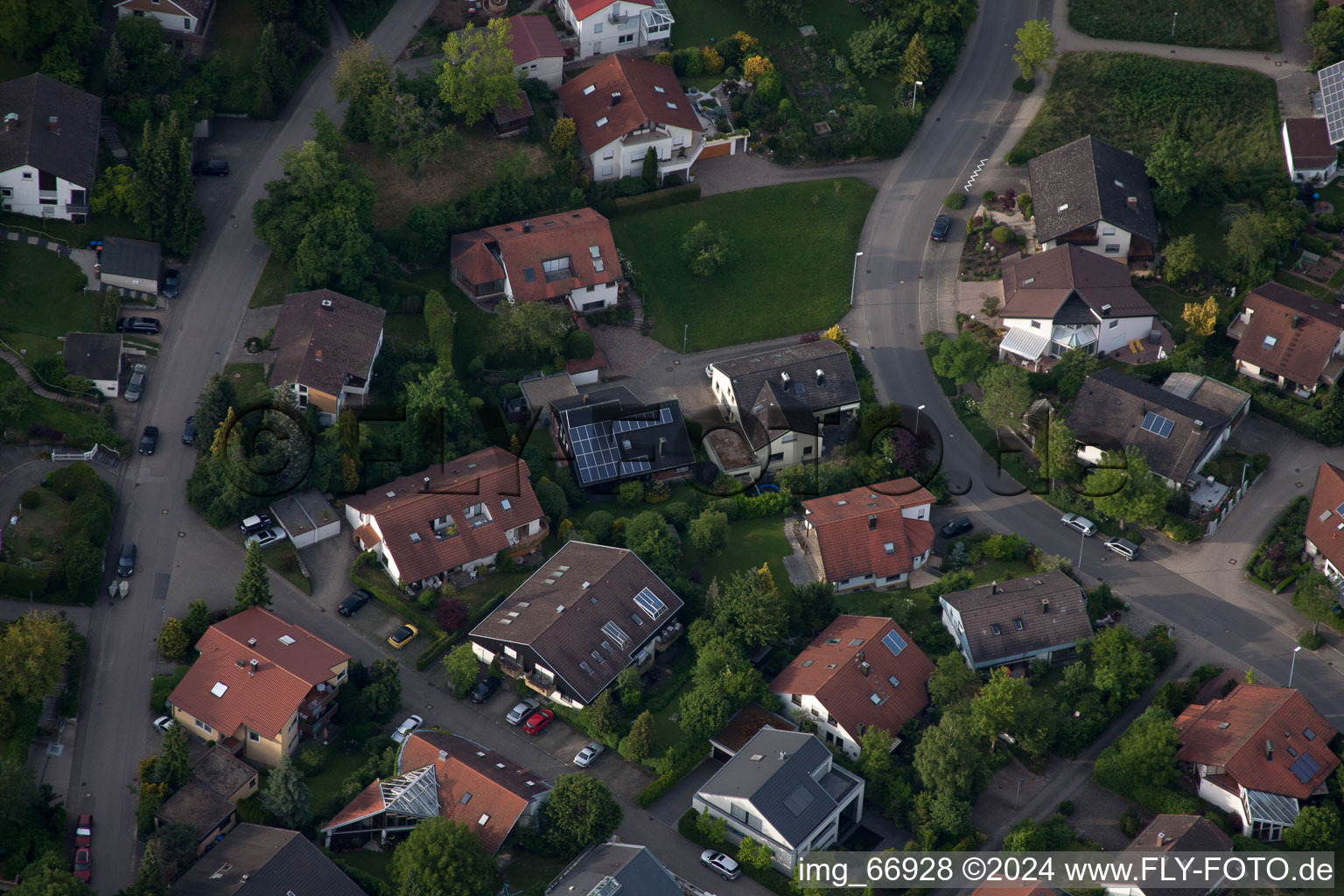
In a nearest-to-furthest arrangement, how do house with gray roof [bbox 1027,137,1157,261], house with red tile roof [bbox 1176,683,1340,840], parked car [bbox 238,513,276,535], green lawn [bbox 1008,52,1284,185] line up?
house with red tile roof [bbox 1176,683,1340,840] → parked car [bbox 238,513,276,535] → house with gray roof [bbox 1027,137,1157,261] → green lawn [bbox 1008,52,1284,185]

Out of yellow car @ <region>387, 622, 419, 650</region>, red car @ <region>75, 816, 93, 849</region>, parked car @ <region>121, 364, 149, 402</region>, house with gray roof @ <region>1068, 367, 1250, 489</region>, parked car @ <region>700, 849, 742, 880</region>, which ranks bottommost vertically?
parked car @ <region>700, 849, 742, 880</region>

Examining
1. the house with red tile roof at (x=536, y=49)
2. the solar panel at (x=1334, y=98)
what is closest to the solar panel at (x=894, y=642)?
the house with red tile roof at (x=536, y=49)

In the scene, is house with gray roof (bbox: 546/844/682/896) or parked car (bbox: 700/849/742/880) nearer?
house with gray roof (bbox: 546/844/682/896)

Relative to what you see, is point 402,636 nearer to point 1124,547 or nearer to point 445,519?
point 445,519

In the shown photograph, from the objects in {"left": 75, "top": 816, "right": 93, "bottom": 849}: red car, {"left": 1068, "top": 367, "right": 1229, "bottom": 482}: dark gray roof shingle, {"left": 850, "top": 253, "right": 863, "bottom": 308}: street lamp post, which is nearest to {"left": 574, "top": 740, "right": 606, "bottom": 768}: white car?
{"left": 75, "top": 816, "right": 93, "bottom": 849}: red car

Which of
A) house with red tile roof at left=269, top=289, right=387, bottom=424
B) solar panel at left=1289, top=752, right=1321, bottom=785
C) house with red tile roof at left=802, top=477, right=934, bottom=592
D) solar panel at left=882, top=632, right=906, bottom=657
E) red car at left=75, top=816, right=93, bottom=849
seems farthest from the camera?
house with red tile roof at left=269, top=289, right=387, bottom=424

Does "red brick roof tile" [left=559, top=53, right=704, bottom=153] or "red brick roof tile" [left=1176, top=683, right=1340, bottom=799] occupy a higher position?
"red brick roof tile" [left=559, top=53, right=704, bottom=153]

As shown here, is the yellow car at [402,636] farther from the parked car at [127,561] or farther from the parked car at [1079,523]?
the parked car at [1079,523]

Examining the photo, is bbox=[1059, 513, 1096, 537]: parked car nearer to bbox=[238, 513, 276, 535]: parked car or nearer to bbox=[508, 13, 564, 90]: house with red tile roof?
bbox=[238, 513, 276, 535]: parked car
